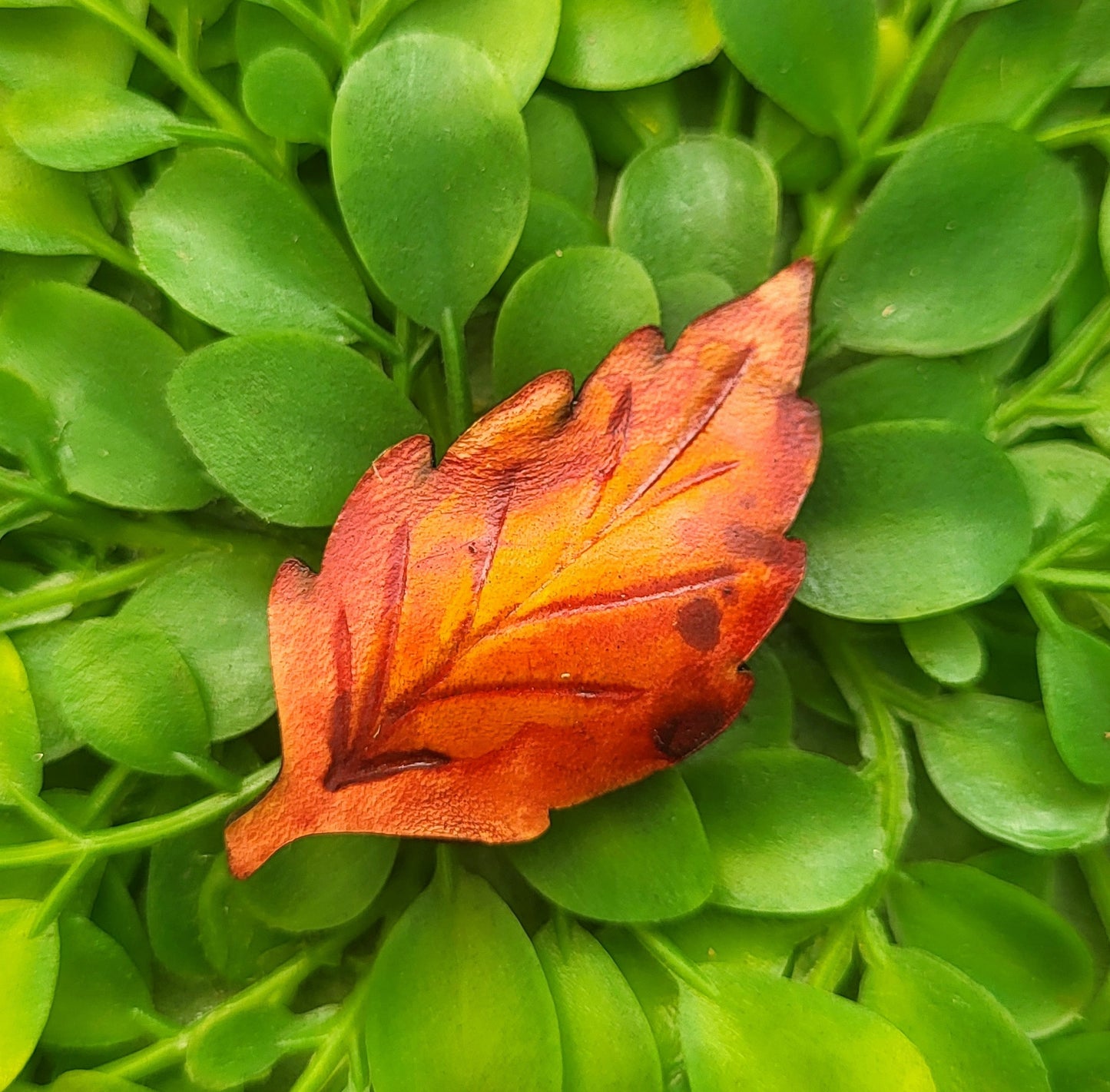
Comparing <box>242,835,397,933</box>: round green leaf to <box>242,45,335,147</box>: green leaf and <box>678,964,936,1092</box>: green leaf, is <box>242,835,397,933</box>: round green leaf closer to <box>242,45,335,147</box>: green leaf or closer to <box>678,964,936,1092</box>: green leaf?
<box>678,964,936,1092</box>: green leaf

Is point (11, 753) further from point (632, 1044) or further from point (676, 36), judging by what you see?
point (676, 36)

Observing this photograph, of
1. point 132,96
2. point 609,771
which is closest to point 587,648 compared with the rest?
point 609,771

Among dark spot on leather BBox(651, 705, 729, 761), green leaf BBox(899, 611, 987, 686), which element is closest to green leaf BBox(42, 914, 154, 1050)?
dark spot on leather BBox(651, 705, 729, 761)

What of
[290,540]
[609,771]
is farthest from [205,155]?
[609,771]

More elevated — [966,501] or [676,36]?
[676,36]

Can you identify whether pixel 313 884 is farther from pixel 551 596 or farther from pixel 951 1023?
pixel 951 1023

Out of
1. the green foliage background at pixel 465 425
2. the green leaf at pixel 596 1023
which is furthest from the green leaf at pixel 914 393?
the green leaf at pixel 596 1023

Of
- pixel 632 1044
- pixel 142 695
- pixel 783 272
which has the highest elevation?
pixel 783 272

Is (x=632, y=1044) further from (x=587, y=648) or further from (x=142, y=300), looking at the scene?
(x=142, y=300)
